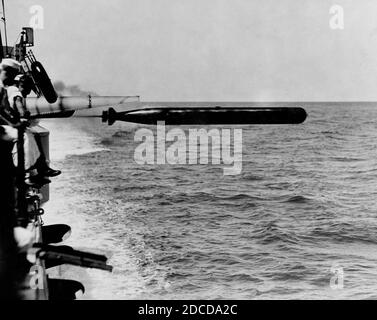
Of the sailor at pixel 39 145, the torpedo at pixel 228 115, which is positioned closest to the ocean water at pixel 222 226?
the sailor at pixel 39 145

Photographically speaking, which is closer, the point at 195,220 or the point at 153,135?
the point at 195,220

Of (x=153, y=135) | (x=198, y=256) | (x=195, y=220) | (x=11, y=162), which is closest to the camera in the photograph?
(x=11, y=162)

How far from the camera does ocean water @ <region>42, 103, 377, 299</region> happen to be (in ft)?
48.2

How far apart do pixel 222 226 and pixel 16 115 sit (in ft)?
57.9

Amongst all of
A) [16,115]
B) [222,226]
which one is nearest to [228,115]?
[16,115]

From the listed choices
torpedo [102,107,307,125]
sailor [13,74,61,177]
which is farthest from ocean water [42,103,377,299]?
torpedo [102,107,307,125]

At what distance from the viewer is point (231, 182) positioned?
3170cm

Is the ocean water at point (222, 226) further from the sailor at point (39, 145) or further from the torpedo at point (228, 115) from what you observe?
the torpedo at point (228, 115)

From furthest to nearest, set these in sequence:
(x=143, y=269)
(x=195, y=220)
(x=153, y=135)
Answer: (x=153, y=135) → (x=195, y=220) → (x=143, y=269)

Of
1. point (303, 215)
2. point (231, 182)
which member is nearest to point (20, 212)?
point (303, 215)

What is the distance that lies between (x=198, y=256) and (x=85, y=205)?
272 inches
